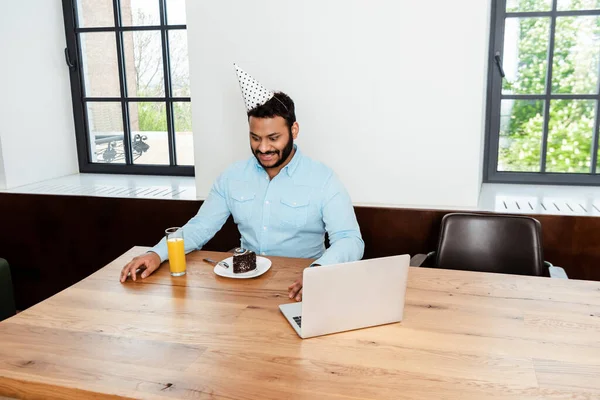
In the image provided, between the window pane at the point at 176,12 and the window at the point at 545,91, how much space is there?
157 centimetres

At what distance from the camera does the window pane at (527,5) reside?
2.44 metres

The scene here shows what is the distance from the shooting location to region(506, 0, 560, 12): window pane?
244 centimetres

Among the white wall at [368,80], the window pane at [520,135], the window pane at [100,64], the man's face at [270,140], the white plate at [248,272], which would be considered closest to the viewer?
the white plate at [248,272]

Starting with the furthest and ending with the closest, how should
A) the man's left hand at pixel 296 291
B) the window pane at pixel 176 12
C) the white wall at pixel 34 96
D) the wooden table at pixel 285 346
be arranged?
the window pane at pixel 176 12 < the white wall at pixel 34 96 < the man's left hand at pixel 296 291 < the wooden table at pixel 285 346

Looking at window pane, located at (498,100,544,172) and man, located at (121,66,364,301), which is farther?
window pane, located at (498,100,544,172)

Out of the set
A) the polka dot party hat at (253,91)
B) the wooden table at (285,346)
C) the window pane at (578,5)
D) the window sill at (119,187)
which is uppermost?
the window pane at (578,5)

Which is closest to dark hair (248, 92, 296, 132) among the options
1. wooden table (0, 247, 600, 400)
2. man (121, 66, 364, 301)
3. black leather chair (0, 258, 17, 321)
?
man (121, 66, 364, 301)

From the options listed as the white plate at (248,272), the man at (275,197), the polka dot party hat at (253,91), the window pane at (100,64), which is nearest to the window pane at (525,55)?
the man at (275,197)

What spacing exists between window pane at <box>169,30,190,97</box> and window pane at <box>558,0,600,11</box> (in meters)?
1.84

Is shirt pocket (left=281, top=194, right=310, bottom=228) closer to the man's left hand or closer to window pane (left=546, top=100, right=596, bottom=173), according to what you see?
the man's left hand

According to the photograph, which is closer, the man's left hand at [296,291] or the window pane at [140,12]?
the man's left hand at [296,291]

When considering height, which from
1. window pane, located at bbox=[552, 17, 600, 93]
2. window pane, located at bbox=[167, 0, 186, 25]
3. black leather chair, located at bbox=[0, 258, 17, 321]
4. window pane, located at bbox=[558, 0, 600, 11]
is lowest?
black leather chair, located at bbox=[0, 258, 17, 321]

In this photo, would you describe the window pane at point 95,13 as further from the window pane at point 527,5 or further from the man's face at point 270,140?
the window pane at point 527,5

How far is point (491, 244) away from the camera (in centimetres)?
200
